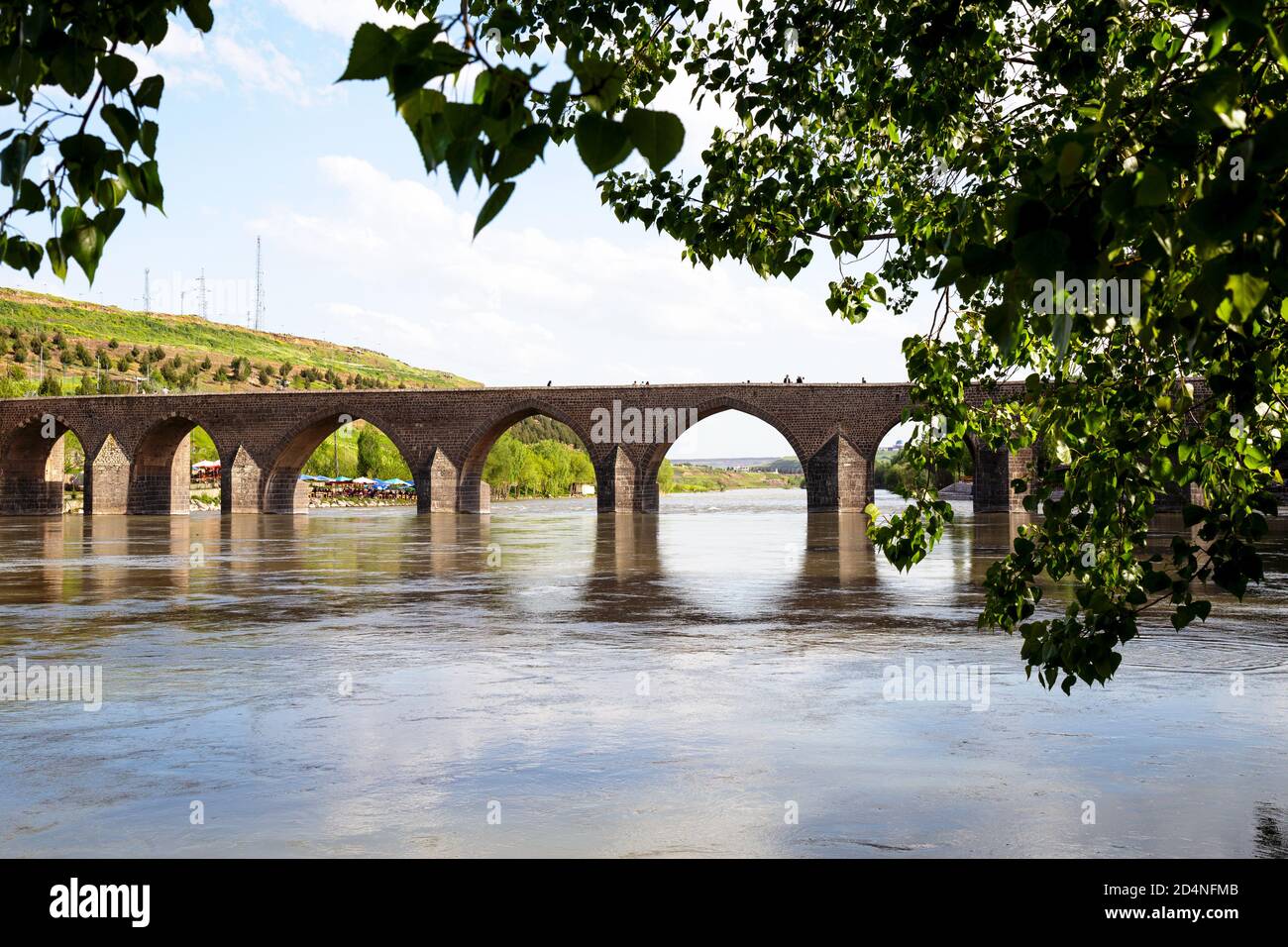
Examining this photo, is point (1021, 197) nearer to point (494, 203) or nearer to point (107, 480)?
point (494, 203)

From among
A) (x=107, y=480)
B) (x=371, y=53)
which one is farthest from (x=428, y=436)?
(x=371, y=53)

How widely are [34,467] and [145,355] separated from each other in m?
80.3

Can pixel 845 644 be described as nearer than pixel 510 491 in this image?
Yes

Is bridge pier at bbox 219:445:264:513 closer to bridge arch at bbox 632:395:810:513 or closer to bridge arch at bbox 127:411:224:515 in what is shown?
bridge arch at bbox 127:411:224:515

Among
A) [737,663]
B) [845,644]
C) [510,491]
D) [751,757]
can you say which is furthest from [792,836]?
[510,491]

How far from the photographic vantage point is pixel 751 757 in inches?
246

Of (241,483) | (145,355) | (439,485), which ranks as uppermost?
(145,355)

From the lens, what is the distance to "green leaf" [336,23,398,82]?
1.78m

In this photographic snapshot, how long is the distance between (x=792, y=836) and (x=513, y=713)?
2941 mm

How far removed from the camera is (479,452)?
56188mm

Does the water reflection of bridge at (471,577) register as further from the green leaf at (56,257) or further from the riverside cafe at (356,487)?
the riverside cafe at (356,487)

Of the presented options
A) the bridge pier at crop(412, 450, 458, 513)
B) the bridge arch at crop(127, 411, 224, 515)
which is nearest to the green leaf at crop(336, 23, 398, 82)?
the bridge pier at crop(412, 450, 458, 513)
